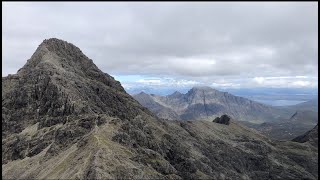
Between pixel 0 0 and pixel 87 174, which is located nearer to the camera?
pixel 0 0

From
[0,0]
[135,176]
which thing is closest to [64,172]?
[135,176]

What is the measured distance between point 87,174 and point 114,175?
1191 centimetres

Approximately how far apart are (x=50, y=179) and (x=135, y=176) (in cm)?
3983

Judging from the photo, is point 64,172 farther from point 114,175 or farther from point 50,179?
point 114,175

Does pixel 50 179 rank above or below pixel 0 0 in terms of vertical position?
below

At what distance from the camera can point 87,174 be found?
189 m

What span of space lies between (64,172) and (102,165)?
20.2 metres

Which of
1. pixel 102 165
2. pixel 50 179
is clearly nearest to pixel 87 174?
pixel 102 165

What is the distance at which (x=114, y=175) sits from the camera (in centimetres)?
19100

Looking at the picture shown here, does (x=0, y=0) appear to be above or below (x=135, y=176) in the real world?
above

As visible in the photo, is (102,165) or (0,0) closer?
(0,0)

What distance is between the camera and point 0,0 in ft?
348

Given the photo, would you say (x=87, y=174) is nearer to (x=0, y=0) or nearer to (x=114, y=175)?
(x=114, y=175)

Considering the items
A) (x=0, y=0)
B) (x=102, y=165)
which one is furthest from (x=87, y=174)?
(x=0, y=0)
